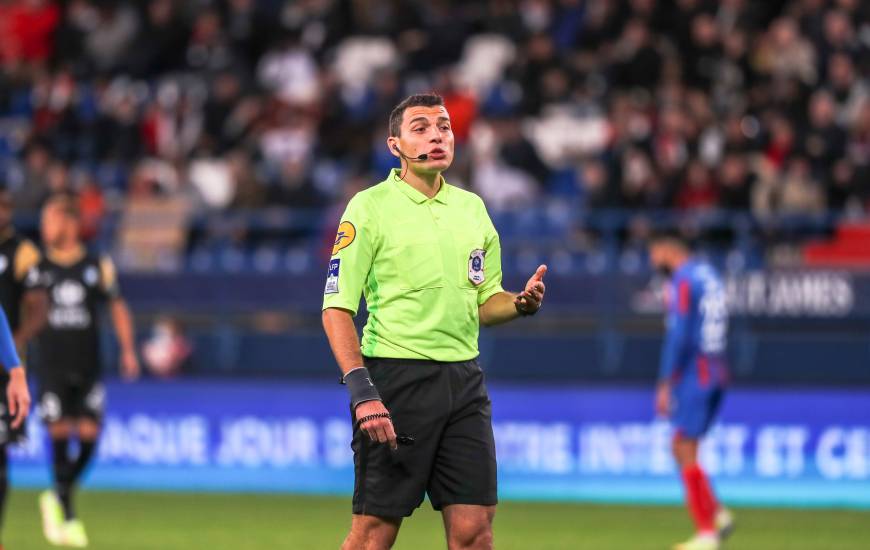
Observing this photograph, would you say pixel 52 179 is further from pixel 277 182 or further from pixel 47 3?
pixel 47 3

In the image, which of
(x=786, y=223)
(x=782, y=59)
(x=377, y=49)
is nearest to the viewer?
(x=786, y=223)

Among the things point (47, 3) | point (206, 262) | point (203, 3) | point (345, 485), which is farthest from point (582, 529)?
point (47, 3)

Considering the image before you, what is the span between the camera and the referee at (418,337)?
6.05 m

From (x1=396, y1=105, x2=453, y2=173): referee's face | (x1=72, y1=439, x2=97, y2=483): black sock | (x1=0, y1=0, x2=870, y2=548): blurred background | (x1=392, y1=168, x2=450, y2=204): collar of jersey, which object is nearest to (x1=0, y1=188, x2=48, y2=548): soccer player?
(x1=72, y1=439, x2=97, y2=483): black sock

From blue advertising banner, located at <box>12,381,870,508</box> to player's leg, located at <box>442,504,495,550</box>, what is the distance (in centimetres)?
797

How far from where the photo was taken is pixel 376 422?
576 centimetres

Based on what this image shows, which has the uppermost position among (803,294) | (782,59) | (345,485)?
(782,59)

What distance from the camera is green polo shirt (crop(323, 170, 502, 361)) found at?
608 cm

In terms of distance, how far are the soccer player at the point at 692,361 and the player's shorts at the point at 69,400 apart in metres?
4.13

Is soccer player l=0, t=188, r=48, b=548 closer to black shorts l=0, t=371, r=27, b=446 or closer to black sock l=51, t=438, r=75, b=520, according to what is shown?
black shorts l=0, t=371, r=27, b=446

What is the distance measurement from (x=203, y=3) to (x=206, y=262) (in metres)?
5.27

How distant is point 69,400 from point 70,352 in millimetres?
360

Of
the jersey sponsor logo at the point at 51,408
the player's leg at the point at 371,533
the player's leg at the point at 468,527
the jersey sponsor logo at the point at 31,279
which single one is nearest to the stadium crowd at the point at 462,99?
the jersey sponsor logo at the point at 51,408

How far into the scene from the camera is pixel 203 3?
21375mm
